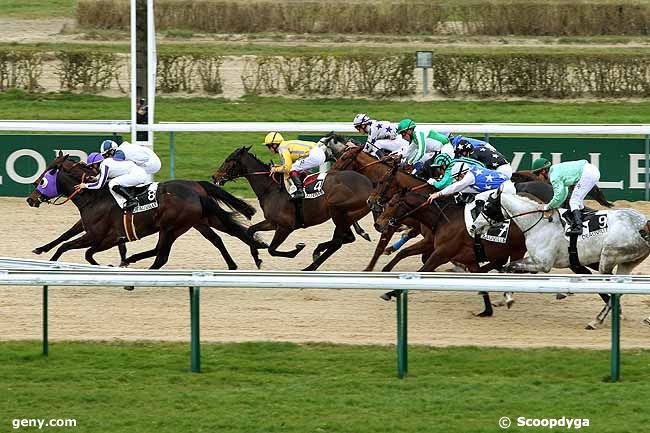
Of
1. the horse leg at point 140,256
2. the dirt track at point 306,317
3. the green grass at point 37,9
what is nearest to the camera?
the dirt track at point 306,317

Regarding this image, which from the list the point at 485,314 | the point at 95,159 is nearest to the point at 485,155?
the point at 485,314

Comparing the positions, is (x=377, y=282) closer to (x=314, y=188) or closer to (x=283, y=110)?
(x=314, y=188)

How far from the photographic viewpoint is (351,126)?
50.9 feet

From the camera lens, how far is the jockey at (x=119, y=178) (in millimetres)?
12039

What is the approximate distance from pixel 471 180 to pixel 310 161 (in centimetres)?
196

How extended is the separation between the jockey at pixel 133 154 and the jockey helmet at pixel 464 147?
8.86ft

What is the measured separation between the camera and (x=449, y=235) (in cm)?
1112

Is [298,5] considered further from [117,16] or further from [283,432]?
[283,432]

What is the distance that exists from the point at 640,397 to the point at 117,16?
19593 millimetres

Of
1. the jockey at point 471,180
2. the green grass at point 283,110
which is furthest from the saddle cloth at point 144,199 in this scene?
the green grass at point 283,110

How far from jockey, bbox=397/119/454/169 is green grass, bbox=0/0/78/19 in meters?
16.1

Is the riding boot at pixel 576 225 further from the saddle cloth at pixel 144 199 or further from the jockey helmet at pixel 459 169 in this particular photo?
the saddle cloth at pixel 144 199

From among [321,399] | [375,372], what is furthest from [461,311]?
[321,399]

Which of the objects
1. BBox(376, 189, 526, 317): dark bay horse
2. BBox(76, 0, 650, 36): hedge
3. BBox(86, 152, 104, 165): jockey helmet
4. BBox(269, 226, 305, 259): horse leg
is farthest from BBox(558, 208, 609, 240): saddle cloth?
BBox(76, 0, 650, 36): hedge
